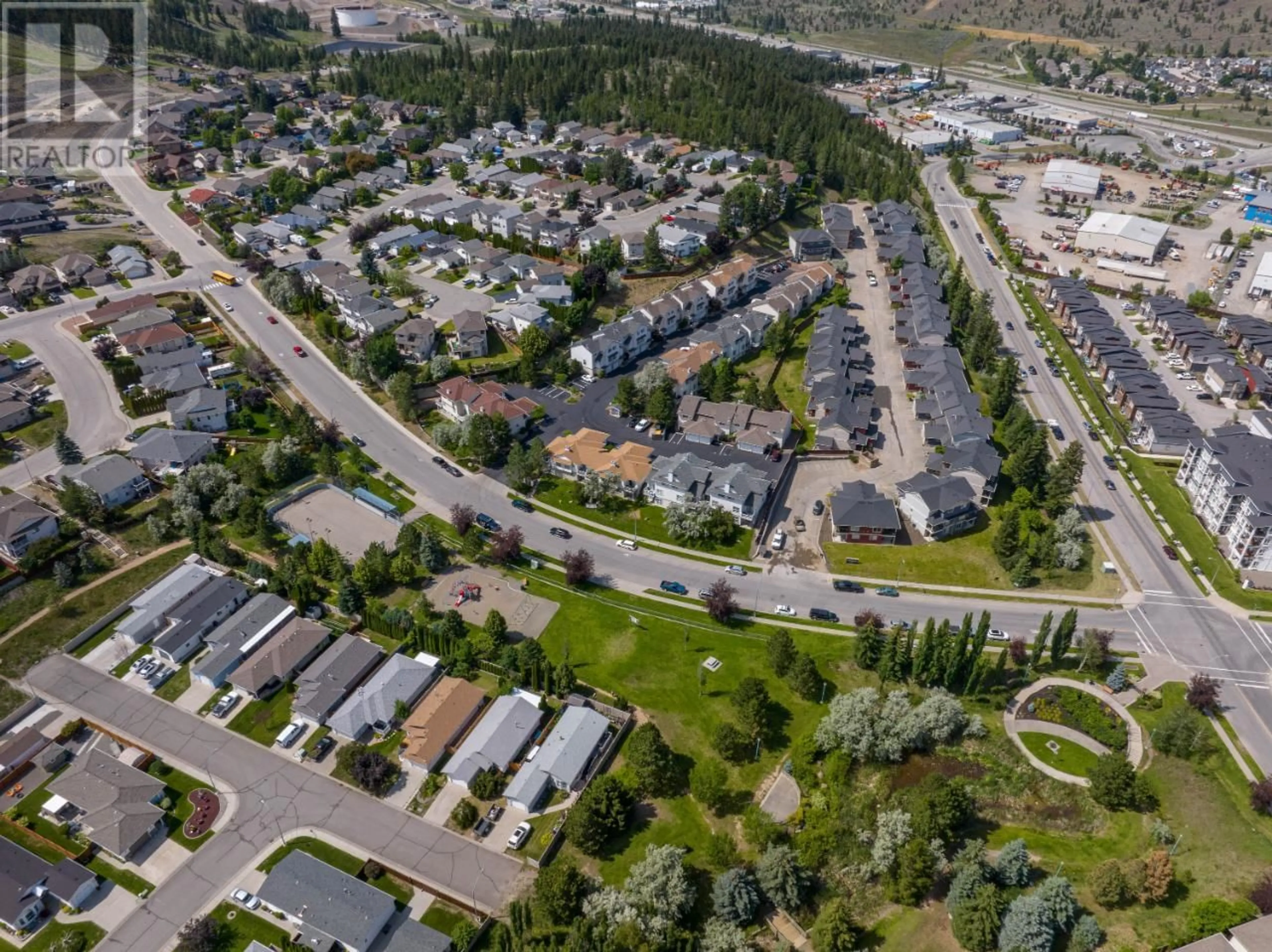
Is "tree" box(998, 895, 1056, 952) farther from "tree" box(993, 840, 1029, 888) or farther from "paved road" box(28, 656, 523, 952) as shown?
"paved road" box(28, 656, 523, 952)

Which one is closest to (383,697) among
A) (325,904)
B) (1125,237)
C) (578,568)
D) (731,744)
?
(325,904)

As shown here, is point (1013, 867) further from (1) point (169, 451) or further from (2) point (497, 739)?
(1) point (169, 451)

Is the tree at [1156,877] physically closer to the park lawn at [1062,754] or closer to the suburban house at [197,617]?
the park lawn at [1062,754]

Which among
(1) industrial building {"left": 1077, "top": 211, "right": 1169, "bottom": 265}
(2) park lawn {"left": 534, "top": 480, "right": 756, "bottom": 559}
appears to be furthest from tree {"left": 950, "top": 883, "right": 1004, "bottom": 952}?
(1) industrial building {"left": 1077, "top": 211, "right": 1169, "bottom": 265}

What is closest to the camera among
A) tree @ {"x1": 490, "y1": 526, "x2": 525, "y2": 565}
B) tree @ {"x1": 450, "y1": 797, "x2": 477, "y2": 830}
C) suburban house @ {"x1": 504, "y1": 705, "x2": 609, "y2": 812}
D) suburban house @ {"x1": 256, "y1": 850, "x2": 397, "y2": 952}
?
suburban house @ {"x1": 256, "y1": 850, "x2": 397, "y2": 952}

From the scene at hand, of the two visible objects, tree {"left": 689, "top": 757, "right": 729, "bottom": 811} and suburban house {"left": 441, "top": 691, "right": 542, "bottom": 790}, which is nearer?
tree {"left": 689, "top": 757, "right": 729, "bottom": 811}

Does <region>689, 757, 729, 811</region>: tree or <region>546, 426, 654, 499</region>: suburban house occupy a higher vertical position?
<region>546, 426, 654, 499</region>: suburban house

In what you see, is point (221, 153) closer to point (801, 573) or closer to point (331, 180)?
point (331, 180)
